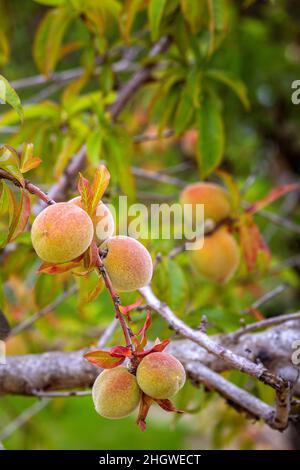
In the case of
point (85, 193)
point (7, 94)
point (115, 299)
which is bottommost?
point (115, 299)

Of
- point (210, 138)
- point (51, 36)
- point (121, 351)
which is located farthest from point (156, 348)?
point (51, 36)

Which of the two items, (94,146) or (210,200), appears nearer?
(94,146)

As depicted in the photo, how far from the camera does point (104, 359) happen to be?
2.09ft

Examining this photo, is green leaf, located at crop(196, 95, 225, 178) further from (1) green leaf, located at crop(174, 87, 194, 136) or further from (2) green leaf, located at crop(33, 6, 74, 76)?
(2) green leaf, located at crop(33, 6, 74, 76)

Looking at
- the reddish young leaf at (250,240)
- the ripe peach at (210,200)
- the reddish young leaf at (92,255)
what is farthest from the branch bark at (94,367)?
the reddish young leaf at (92,255)

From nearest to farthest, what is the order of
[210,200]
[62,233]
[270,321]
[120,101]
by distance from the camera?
Answer: [62,233], [270,321], [210,200], [120,101]

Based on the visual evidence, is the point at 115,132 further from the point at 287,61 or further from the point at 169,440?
the point at 169,440

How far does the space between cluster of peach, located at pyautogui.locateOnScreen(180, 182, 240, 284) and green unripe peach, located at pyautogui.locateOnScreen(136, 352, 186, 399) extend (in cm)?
57

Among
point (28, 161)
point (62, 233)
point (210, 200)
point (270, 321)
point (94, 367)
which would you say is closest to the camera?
point (62, 233)

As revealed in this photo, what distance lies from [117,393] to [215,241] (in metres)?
0.62

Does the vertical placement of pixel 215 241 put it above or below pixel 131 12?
below

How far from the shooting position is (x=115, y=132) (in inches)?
47.7

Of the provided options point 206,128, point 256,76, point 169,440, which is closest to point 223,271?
point 206,128

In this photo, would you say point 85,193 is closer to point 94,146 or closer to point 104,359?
point 104,359
